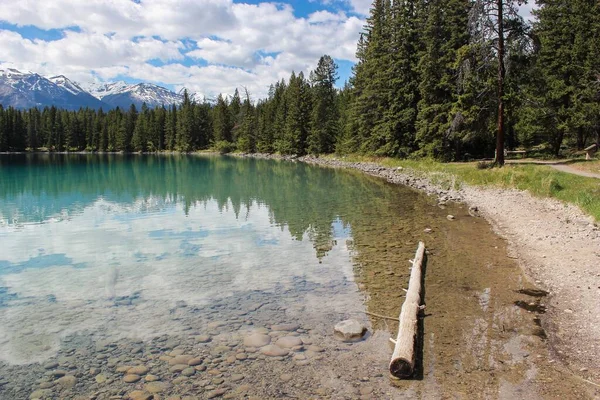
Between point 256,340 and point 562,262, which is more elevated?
point 562,262

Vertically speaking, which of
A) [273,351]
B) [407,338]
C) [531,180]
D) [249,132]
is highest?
[249,132]

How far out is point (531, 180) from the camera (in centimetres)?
2152

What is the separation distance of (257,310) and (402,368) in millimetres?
4047

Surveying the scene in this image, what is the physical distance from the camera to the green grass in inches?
641

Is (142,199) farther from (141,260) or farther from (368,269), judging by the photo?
(368,269)

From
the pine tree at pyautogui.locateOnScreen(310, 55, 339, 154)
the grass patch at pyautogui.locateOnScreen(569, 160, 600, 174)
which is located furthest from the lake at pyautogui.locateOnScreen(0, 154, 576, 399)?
the pine tree at pyautogui.locateOnScreen(310, 55, 339, 154)

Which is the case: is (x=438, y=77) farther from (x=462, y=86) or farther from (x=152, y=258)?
(x=152, y=258)

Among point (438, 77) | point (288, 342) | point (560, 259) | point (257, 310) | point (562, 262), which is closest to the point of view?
point (288, 342)

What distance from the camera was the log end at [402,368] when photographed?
22.1 ft

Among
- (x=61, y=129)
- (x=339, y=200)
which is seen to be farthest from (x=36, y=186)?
(x=61, y=129)

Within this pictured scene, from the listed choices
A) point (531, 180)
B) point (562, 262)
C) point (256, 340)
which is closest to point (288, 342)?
point (256, 340)

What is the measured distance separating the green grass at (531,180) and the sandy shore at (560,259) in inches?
18.0

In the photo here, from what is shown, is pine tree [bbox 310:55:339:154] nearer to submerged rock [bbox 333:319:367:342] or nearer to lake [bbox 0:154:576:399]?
lake [bbox 0:154:576:399]

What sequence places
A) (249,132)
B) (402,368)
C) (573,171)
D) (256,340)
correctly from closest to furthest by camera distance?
(402,368) < (256,340) < (573,171) < (249,132)
